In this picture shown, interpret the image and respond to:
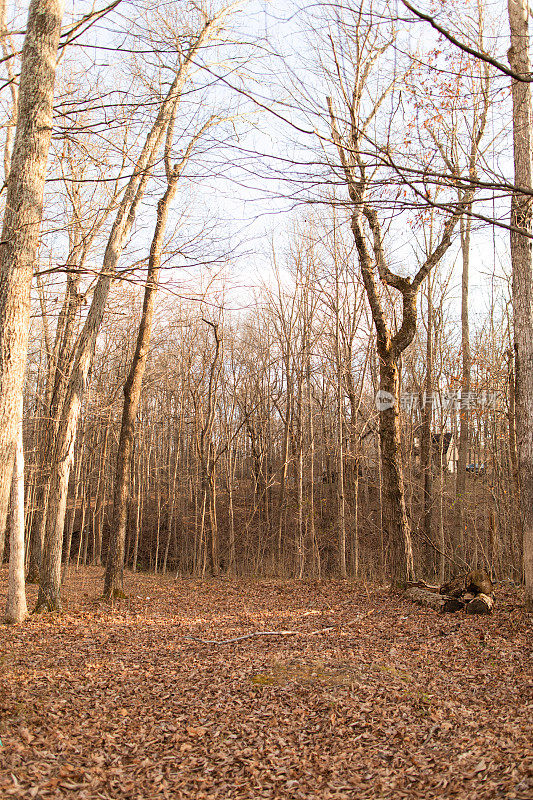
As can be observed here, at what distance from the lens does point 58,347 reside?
43.5 feet

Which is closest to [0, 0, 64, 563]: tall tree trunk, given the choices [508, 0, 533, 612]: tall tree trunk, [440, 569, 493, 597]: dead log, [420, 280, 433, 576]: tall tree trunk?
[508, 0, 533, 612]: tall tree trunk

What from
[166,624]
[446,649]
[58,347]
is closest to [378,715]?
[446,649]

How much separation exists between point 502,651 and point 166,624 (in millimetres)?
4374

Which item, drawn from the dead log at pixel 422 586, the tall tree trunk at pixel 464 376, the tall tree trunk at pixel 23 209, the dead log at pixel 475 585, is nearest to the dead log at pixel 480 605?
the dead log at pixel 475 585

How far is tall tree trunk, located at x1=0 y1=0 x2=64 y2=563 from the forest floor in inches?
70.1

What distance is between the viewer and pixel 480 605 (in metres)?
7.25

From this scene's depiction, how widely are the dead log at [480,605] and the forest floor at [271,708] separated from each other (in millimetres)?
144

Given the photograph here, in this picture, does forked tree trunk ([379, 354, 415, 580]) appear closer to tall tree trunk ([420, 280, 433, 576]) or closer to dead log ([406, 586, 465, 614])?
dead log ([406, 586, 465, 614])

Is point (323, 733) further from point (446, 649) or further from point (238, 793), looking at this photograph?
point (446, 649)

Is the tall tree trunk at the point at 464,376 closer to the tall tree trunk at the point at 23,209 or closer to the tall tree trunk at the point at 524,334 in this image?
the tall tree trunk at the point at 524,334

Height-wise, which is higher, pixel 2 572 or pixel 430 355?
pixel 430 355

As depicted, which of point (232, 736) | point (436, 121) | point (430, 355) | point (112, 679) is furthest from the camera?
point (430, 355)

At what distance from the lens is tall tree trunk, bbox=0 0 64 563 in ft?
13.6

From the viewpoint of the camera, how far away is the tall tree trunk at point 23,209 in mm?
4156
